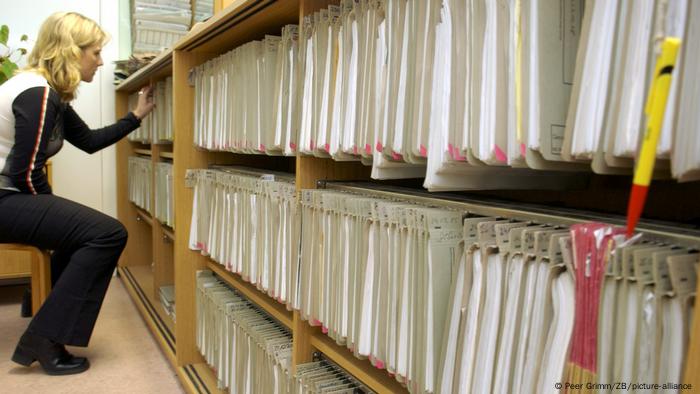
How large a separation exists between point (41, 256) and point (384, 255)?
1.67 metres

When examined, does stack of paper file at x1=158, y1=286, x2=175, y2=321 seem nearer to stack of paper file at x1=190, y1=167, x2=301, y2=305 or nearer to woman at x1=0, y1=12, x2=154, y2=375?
woman at x1=0, y1=12, x2=154, y2=375

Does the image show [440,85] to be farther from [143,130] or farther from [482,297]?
[143,130]

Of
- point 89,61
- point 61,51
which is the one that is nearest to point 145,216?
point 89,61

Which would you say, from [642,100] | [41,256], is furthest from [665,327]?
[41,256]

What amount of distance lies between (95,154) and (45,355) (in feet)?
5.83

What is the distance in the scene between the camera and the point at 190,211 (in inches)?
75.7

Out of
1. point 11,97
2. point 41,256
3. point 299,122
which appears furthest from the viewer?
point 41,256

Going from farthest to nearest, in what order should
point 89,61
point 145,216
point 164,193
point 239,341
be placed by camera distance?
point 145,216
point 164,193
point 89,61
point 239,341

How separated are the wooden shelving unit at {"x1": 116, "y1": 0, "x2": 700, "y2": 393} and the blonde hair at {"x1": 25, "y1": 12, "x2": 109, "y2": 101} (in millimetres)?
296

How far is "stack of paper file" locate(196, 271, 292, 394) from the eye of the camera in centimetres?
132

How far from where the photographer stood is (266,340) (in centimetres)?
136

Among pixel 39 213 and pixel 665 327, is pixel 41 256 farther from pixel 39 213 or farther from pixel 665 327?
pixel 665 327

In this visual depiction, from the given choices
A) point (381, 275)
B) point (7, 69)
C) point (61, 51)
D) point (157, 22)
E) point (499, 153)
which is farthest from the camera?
point (157, 22)

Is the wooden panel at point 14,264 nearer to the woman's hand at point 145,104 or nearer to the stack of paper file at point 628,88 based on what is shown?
the woman's hand at point 145,104
